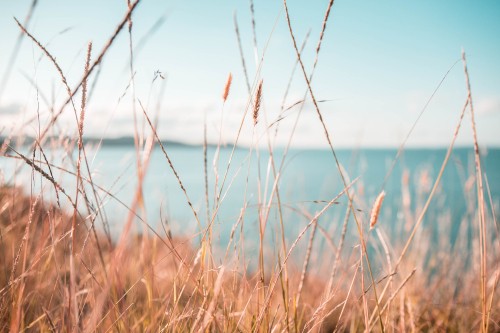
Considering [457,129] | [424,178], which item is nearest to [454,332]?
[424,178]

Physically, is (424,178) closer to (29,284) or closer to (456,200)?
(29,284)

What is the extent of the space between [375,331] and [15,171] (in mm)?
1745

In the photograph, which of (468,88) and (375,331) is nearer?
(468,88)

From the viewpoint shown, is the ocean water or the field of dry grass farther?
the ocean water

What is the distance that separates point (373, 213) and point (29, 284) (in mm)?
1456

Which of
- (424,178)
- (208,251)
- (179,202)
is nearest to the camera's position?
(208,251)

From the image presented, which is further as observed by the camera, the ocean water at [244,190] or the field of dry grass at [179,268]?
the ocean water at [244,190]

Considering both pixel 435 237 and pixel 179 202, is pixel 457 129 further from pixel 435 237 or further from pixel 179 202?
pixel 179 202

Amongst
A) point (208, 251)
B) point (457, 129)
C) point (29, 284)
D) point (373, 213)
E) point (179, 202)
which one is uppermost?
point (457, 129)

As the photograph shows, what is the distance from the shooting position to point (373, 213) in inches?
29.6

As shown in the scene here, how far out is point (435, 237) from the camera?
11.4 m

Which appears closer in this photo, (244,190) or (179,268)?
(179,268)

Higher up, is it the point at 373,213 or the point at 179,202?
the point at 373,213

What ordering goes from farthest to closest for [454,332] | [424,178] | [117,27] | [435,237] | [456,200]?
1. [456,200]
2. [435,237]
3. [424,178]
4. [454,332]
5. [117,27]
